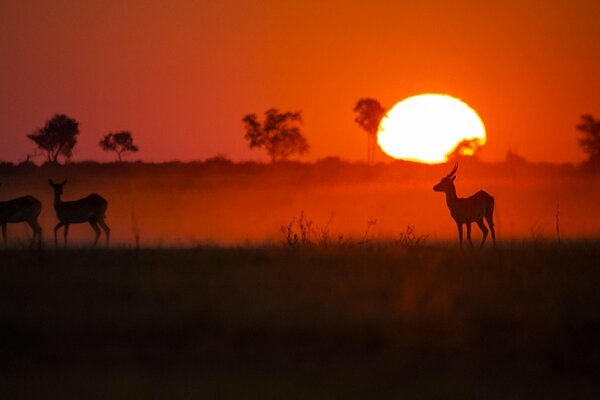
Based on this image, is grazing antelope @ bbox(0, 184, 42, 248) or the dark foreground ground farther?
grazing antelope @ bbox(0, 184, 42, 248)

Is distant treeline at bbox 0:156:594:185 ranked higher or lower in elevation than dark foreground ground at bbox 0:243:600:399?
higher

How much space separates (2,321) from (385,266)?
5594 mm

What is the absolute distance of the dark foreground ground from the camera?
9406mm

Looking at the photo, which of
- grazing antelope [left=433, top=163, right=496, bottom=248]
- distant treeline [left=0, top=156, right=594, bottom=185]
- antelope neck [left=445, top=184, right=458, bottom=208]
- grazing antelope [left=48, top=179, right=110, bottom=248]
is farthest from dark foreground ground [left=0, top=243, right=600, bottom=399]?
distant treeline [left=0, top=156, right=594, bottom=185]

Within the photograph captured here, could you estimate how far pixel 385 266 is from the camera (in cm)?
1438

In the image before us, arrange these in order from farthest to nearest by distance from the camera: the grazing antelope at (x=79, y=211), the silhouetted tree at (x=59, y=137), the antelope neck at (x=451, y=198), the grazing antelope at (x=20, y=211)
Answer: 1. the silhouetted tree at (x=59, y=137)
2. the grazing antelope at (x=79, y=211)
3. the grazing antelope at (x=20, y=211)
4. the antelope neck at (x=451, y=198)

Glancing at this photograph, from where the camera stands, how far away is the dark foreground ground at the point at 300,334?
9.41 metres

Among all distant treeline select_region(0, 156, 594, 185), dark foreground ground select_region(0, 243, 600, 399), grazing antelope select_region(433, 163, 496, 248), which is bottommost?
dark foreground ground select_region(0, 243, 600, 399)

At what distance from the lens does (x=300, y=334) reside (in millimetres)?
10469

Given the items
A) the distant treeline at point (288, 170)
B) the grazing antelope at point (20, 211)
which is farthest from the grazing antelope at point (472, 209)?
the distant treeline at point (288, 170)

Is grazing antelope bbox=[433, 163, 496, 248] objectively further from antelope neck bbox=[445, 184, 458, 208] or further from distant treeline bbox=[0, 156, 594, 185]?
distant treeline bbox=[0, 156, 594, 185]

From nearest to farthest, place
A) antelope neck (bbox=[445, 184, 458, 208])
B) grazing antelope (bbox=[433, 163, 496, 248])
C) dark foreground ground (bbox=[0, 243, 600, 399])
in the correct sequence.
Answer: dark foreground ground (bbox=[0, 243, 600, 399]) → grazing antelope (bbox=[433, 163, 496, 248]) → antelope neck (bbox=[445, 184, 458, 208])

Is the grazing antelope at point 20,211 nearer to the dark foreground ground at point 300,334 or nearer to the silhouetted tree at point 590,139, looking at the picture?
the dark foreground ground at point 300,334

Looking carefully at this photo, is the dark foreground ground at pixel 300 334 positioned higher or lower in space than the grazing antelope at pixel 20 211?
lower
